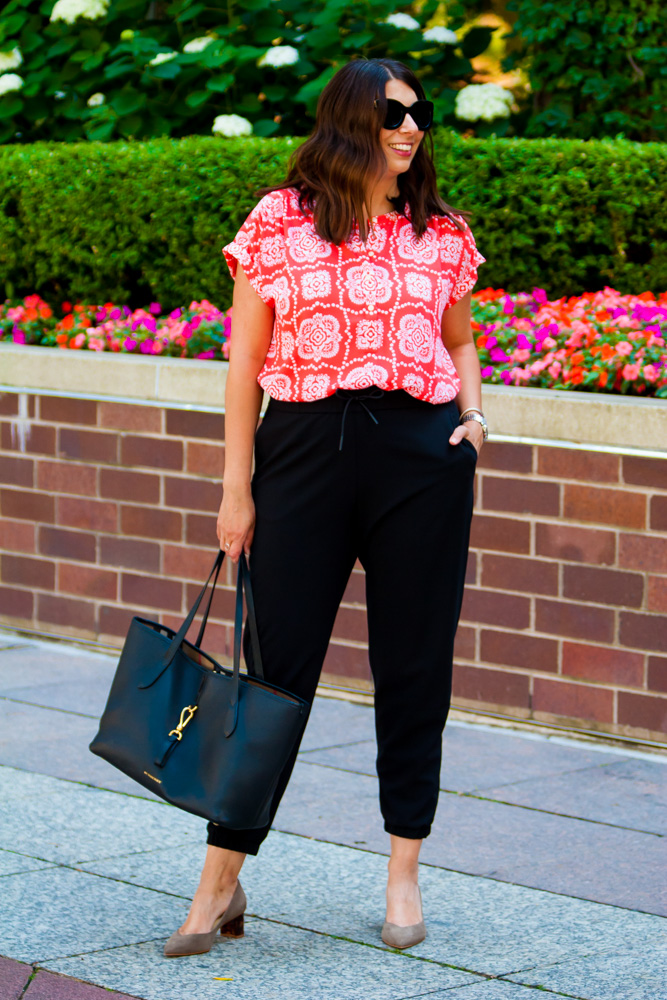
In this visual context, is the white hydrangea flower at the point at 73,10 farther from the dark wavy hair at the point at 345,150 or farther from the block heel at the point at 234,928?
the block heel at the point at 234,928

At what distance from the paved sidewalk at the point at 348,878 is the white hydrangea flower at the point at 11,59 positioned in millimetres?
4530

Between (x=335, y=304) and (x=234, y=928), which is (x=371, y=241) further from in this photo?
(x=234, y=928)

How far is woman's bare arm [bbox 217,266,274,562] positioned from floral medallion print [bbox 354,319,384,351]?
21 centimetres

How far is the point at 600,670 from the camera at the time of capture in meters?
4.98

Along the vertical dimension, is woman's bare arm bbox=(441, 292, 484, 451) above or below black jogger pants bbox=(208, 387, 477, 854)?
above

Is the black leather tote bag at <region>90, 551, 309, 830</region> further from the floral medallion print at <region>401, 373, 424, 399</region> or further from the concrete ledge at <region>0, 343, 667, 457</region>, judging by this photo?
the concrete ledge at <region>0, 343, 667, 457</region>

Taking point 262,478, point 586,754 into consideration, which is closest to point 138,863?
point 262,478

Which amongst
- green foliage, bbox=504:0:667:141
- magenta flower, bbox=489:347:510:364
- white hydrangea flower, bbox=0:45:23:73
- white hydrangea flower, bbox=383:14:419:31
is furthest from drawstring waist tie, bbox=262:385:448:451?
white hydrangea flower, bbox=0:45:23:73

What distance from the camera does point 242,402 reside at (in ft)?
10.5

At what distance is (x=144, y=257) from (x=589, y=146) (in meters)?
2.24

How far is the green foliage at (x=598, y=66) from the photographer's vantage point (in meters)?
7.17

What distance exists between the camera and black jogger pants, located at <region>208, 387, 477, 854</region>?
10.3 ft

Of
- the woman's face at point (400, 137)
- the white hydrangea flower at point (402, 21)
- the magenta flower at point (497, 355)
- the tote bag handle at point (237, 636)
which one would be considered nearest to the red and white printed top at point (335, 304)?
the woman's face at point (400, 137)

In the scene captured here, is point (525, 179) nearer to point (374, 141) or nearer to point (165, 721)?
point (374, 141)
